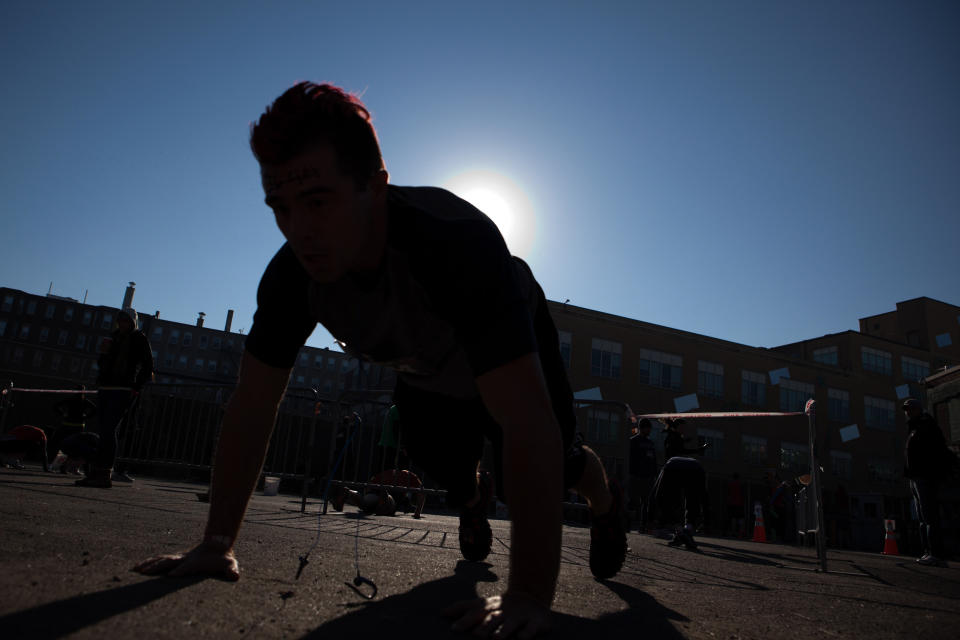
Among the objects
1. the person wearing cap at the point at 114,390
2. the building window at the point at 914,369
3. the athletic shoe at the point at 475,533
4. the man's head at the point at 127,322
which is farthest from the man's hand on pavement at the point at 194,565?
the building window at the point at 914,369

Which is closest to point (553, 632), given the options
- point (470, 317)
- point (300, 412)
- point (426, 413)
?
point (470, 317)

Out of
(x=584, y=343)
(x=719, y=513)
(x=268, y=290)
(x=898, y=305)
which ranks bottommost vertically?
(x=719, y=513)

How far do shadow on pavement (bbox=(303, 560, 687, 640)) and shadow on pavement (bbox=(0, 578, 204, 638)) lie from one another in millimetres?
391

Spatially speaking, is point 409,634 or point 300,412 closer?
point 409,634

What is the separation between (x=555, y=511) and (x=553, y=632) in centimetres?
28

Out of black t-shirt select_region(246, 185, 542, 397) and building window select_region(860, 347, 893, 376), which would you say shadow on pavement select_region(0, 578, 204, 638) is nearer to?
black t-shirt select_region(246, 185, 542, 397)

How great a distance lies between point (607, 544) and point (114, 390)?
19.1 ft

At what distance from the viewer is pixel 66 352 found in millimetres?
75875

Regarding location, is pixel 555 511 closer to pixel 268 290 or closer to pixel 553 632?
pixel 553 632

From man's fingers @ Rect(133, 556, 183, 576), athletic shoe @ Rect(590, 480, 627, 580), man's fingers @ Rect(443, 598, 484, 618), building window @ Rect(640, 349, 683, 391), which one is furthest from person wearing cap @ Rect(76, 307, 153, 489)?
building window @ Rect(640, 349, 683, 391)

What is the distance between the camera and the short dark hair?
151 cm

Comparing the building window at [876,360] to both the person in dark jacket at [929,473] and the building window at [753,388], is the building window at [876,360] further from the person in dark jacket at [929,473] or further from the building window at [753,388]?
the person in dark jacket at [929,473]

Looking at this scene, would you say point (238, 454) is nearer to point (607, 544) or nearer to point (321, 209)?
point (321, 209)

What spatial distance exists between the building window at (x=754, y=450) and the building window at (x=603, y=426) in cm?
857
